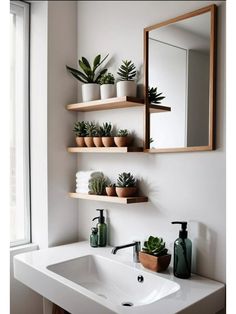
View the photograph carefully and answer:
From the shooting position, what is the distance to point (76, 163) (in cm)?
218

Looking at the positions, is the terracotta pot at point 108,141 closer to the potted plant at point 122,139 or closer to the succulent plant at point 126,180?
the potted plant at point 122,139

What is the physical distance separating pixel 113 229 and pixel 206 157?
765 millimetres

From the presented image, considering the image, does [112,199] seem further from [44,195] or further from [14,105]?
[14,105]

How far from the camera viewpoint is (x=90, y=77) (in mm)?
1976

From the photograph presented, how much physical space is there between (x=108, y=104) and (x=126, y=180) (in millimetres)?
431

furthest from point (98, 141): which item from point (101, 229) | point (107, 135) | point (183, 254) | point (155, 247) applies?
point (183, 254)

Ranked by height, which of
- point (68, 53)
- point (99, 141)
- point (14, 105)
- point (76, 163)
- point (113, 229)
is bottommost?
point (113, 229)

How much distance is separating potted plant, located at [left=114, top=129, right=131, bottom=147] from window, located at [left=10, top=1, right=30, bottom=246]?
72 cm

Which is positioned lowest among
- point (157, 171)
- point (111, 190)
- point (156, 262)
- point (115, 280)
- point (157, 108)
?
point (115, 280)

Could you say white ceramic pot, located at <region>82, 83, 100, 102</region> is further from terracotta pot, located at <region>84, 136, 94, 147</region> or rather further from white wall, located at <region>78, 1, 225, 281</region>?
terracotta pot, located at <region>84, 136, 94, 147</region>

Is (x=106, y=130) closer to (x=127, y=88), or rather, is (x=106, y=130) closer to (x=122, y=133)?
(x=122, y=133)

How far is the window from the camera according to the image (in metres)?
2.12

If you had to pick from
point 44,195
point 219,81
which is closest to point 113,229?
point 44,195

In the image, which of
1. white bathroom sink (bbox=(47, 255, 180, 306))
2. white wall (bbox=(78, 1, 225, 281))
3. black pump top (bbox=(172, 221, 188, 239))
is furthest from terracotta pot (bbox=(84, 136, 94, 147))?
black pump top (bbox=(172, 221, 188, 239))
